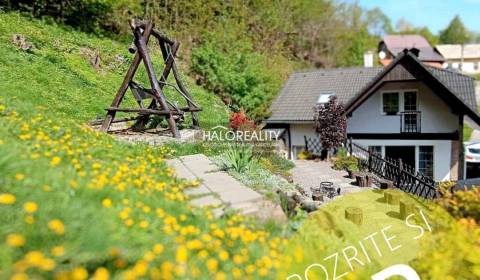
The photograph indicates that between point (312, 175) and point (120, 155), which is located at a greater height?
point (120, 155)

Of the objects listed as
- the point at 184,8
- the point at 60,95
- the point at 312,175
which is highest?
the point at 184,8

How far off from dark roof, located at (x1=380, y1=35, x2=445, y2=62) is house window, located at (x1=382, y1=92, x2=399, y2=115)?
30.0 m

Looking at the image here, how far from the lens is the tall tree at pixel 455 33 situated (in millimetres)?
91387

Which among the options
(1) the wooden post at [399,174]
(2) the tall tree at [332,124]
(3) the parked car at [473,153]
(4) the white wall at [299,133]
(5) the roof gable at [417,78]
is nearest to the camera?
(1) the wooden post at [399,174]

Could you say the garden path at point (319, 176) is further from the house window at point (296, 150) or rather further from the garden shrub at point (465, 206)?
the garden shrub at point (465, 206)

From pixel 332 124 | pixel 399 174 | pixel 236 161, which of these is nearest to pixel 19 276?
pixel 236 161

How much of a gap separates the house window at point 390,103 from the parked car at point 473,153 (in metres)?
7.24

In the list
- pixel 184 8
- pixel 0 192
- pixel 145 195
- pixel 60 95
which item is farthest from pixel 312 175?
pixel 184 8

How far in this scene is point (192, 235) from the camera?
3.79m

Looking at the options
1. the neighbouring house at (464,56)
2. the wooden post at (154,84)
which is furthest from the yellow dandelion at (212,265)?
the neighbouring house at (464,56)

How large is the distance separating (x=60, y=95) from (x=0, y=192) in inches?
315

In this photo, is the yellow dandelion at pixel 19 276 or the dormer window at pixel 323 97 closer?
the yellow dandelion at pixel 19 276

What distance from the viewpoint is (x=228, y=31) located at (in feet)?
71.6

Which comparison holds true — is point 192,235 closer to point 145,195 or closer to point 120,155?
point 145,195
